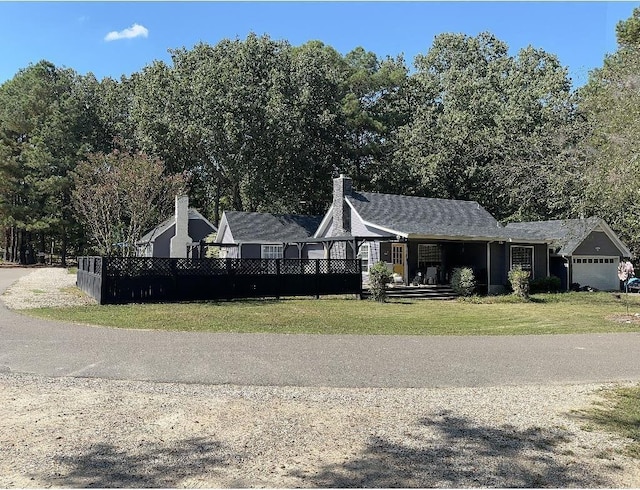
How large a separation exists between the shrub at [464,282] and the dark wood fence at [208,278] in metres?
4.77

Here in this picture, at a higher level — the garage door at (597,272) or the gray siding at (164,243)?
the gray siding at (164,243)

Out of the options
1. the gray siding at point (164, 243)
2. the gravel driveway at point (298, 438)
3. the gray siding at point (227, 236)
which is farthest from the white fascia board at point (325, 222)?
the gravel driveway at point (298, 438)

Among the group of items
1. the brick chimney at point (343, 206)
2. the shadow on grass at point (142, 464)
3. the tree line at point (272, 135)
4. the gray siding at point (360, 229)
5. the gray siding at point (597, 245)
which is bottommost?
the shadow on grass at point (142, 464)

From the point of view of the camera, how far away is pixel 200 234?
38094 millimetres

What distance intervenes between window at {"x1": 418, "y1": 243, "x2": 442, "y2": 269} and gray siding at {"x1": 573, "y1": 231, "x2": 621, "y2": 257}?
Answer: 7.33 m

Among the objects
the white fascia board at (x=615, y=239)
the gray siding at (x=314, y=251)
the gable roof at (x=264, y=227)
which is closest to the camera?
the white fascia board at (x=615, y=239)

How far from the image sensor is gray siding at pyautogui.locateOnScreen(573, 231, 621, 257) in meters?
28.0

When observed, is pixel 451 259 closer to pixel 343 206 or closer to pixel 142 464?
pixel 343 206

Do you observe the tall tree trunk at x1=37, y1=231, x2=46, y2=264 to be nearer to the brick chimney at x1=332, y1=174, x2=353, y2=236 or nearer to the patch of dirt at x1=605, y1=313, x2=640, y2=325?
the brick chimney at x1=332, y1=174, x2=353, y2=236

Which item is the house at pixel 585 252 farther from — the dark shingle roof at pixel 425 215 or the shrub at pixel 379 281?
the shrub at pixel 379 281

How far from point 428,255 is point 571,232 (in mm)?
6547

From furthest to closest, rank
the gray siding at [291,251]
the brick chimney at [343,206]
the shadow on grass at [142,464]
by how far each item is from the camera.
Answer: the gray siding at [291,251] → the brick chimney at [343,206] → the shadow on grass at [142,464]

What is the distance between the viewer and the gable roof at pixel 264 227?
30234 millimetres

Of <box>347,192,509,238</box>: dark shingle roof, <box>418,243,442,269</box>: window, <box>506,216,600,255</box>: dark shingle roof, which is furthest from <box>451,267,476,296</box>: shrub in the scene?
<box>506,216,600,255</box>: dark shingle roof
